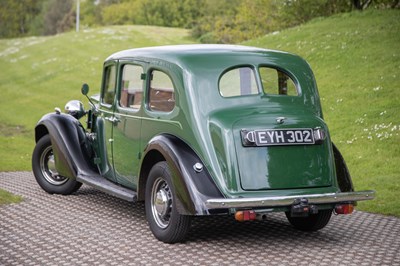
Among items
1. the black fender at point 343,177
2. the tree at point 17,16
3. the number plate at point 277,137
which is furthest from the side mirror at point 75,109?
the tree at point 17,16

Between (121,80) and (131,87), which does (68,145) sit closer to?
(121,80)

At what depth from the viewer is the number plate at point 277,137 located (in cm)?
690

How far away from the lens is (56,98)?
2752 cm

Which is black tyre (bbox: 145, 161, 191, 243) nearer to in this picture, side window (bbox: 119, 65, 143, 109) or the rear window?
the rear window

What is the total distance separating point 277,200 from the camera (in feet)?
21.7

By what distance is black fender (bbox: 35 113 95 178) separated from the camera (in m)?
9.32

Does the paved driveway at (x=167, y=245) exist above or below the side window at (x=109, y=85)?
below

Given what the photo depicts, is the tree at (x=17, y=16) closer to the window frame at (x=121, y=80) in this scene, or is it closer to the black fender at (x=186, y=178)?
the window frame at (x=121, y=80)

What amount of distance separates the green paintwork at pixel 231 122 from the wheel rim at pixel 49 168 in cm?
194

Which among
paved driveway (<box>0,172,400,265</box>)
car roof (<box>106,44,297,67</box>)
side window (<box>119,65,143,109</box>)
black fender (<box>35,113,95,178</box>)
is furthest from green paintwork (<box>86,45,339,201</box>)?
black fender (<box>35,113,95,178</box>)

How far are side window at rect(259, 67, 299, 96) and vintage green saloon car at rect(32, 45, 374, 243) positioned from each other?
0.01 metres

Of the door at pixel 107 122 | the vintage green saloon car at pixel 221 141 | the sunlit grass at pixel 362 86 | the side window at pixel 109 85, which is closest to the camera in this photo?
the vintage green saloon car at pixel 221 141

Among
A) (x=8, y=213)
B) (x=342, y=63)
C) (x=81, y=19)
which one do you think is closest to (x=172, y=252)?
(x=8, y=213)

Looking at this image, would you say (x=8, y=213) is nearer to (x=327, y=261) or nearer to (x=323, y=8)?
(x=327, y=261)
